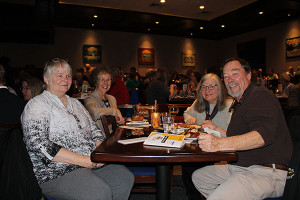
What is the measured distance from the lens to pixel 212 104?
103 inches

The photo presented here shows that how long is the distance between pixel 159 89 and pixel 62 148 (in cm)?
361

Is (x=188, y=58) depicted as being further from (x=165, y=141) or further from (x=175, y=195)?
(x=165, y=141)

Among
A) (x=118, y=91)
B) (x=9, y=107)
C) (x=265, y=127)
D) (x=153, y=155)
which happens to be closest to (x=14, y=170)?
(x=153, y=155)

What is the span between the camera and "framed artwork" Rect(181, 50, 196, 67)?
13238mm

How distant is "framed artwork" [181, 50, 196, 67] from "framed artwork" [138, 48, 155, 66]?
183 centimetres

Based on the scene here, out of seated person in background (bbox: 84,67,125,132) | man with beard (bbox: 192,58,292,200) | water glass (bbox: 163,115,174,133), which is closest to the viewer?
man with beard (bbox: 192,58,292,200)

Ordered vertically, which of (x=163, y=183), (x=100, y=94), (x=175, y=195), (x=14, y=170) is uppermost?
(x=100, y=94)

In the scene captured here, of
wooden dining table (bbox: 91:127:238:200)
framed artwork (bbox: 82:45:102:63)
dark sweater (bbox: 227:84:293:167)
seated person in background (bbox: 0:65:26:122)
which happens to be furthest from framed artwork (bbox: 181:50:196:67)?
wooden dining table (bbox: 91:127:238:200)

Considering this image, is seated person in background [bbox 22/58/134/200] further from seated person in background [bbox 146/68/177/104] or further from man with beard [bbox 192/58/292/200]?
seated person in background [bbox 146/68/177/104]

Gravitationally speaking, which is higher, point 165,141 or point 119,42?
point 119,42

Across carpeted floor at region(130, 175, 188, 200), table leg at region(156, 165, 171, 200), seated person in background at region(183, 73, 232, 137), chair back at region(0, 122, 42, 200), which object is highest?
seated person in background at region(183, 73, 232, 137)

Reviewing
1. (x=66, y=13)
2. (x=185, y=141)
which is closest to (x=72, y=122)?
(x=185, y=141)

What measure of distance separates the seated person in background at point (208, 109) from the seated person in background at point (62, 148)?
0.80 meters

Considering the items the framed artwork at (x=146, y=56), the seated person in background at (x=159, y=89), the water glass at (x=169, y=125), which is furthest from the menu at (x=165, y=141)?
the framed artwork at (x=146, y=56)
